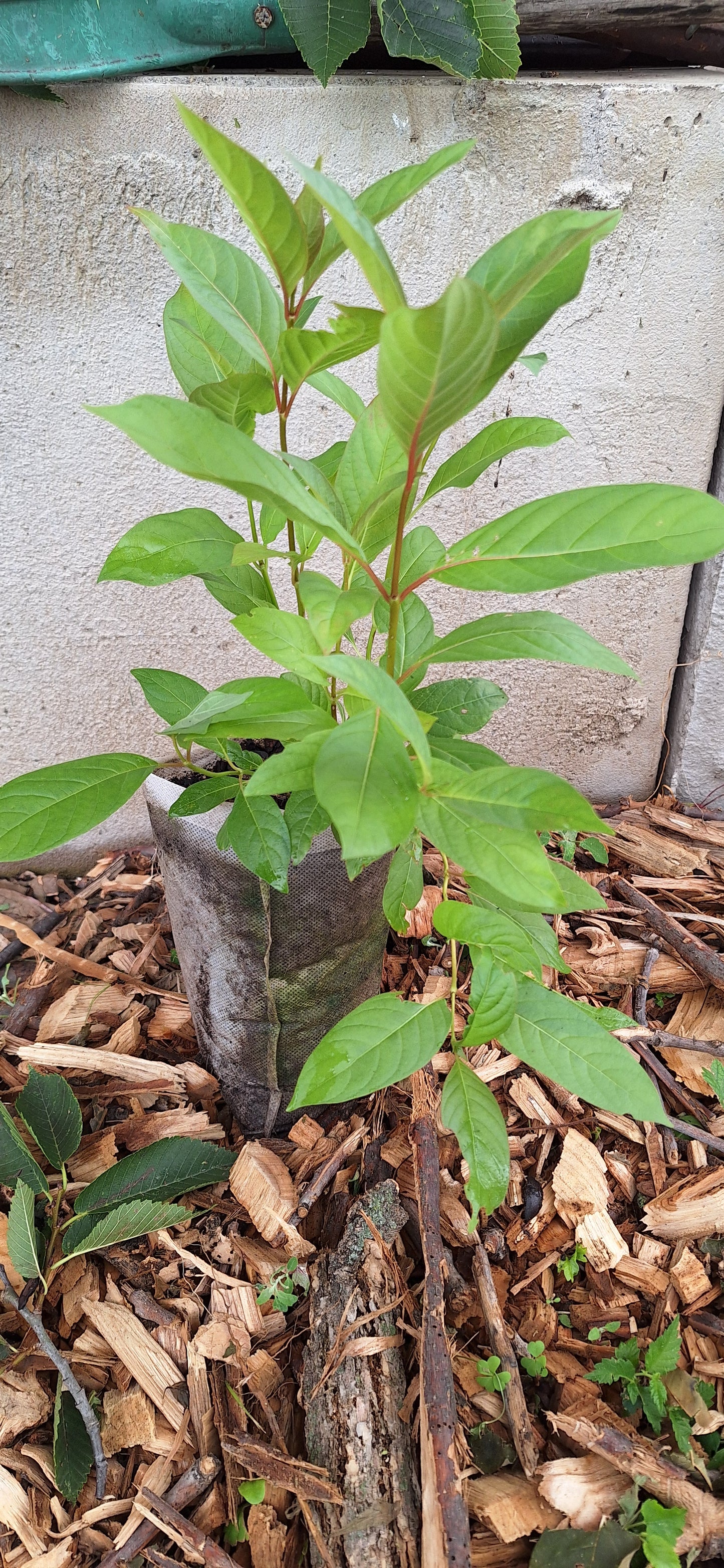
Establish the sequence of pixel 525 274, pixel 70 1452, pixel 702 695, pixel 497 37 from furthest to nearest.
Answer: pixel 702 695 → pixel 497 37 → pixel 70 1452 → pixel 525 274

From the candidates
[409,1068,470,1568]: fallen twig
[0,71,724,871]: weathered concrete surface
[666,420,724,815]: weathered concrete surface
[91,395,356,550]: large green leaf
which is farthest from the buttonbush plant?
[666,420,724,815]: weathered concrete surface

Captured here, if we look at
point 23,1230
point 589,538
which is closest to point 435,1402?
point 23,1230

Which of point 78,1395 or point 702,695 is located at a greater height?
point 702,695

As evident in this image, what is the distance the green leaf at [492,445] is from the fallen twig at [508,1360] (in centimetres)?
90

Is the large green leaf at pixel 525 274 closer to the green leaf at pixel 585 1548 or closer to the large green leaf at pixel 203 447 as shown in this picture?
the large green leaf at pixel 203 447

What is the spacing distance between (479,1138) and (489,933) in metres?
0.22

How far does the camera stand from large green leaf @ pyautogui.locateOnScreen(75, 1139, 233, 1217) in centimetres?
115

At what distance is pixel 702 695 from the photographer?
1789mm

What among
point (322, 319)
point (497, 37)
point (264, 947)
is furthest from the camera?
point (322, 319)

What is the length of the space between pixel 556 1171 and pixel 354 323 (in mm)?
1063

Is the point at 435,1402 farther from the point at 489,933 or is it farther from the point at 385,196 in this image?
the point at 385,196

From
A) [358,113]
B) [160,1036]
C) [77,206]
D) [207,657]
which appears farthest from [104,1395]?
[358,113]

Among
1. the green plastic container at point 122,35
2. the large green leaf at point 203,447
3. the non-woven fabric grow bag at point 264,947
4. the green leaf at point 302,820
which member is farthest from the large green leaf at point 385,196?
the green plastic container at point 122,35

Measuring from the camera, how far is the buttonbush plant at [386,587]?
0.63 metres
